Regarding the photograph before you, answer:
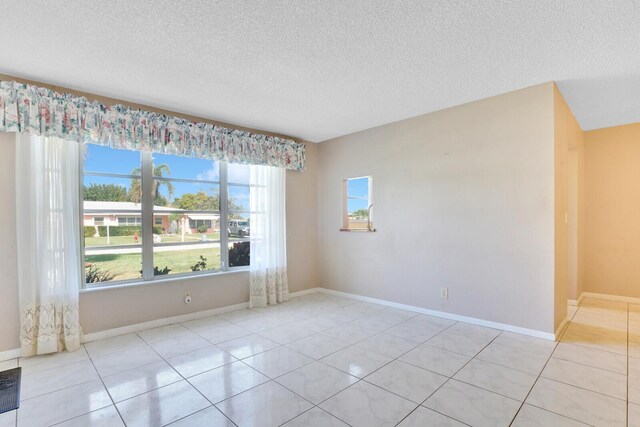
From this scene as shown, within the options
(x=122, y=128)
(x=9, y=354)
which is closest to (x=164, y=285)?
(x=9, y=354)

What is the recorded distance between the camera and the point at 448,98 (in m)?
3.48

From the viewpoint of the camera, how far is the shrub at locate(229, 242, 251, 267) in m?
4.50

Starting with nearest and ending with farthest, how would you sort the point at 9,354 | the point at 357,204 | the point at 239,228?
1. the point at 9,354
2. the point at 239,228
3. the point at 357,204

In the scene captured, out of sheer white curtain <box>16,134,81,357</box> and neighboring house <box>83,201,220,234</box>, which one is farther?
neighboring house <box>83,201,220,234</box>

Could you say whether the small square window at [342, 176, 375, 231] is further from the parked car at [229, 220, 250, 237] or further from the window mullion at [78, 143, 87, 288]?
the window mullion at [78, 143, 87, 288]

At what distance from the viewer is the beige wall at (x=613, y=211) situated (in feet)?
14.5

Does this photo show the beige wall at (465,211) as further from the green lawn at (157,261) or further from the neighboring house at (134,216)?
the neighboring house at (134,216)

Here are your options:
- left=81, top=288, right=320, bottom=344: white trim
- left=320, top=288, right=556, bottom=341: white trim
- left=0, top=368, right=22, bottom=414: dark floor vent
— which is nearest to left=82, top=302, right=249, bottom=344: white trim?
left=81, top=288, right=320, bottom=344: white trim

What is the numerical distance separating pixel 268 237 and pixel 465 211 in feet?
8.75

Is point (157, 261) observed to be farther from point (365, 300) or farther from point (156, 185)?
point (365, 300)

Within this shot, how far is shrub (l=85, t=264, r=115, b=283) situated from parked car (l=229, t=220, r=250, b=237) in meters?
1.53

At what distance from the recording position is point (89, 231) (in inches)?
132

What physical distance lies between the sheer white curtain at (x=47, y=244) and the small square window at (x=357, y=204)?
348 centimetres

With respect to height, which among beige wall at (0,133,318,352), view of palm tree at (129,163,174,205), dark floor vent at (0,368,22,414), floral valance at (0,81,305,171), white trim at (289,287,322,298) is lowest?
white trim at (289,287,322,298)
